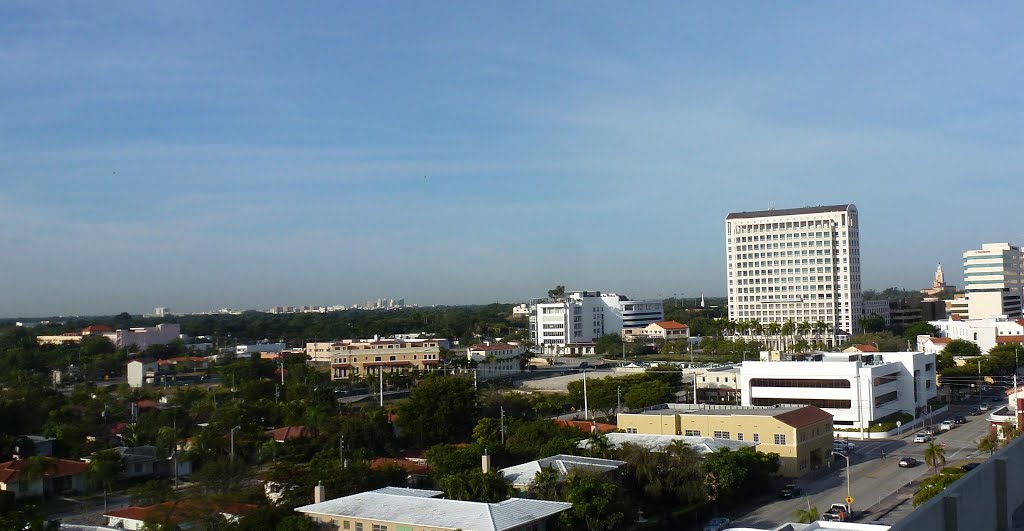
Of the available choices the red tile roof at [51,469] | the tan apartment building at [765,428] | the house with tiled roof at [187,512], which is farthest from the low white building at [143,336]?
the house with tiled roof at [187,512]

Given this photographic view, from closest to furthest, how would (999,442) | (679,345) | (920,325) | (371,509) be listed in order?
(371,509) < (999,442) < (920,325) < (679,345)

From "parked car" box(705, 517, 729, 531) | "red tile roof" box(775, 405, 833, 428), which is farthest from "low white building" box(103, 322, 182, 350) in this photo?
"parked car" box(705, 517, 729, 531)

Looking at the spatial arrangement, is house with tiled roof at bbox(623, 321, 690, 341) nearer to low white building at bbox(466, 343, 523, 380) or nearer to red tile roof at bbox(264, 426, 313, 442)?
low white building at bbox(466, 343, 523, 380)

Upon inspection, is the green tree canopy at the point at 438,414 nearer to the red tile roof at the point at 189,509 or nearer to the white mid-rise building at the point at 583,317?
the red tile roof at the point at 189,509

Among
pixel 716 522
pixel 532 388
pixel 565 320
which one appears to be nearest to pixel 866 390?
pixel 716 522

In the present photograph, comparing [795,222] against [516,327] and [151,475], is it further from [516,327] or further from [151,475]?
[151,475]
